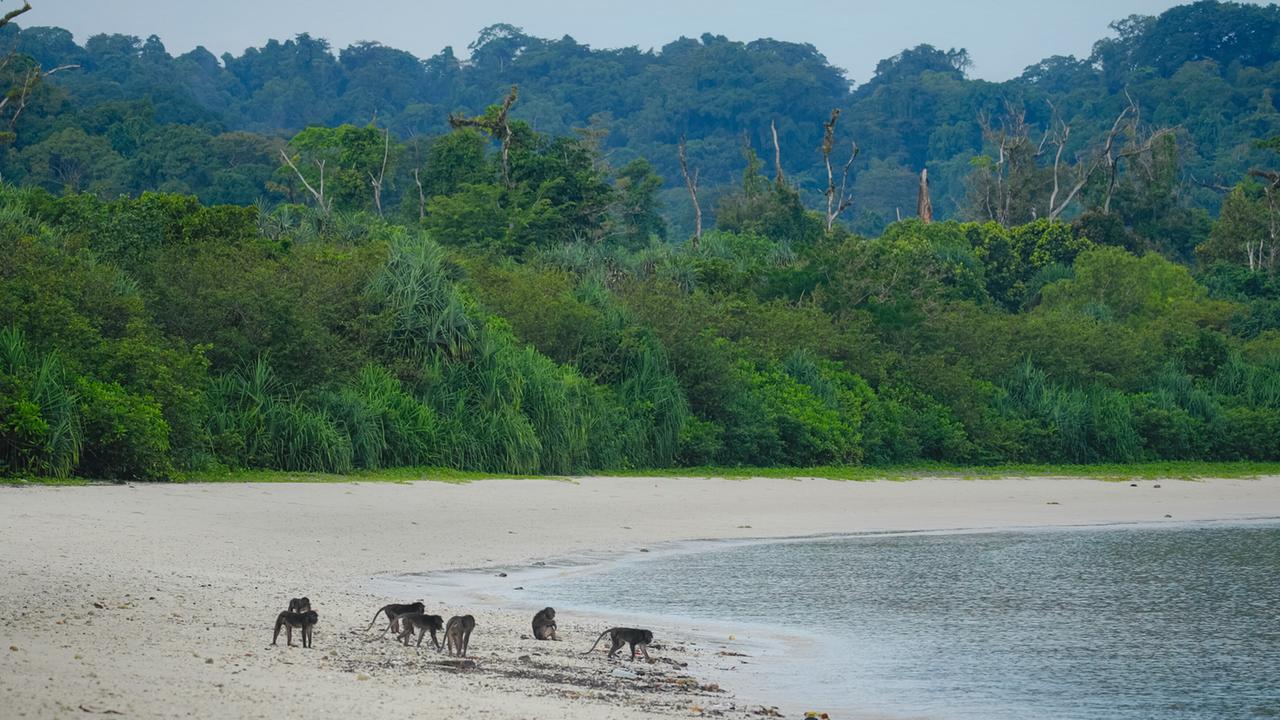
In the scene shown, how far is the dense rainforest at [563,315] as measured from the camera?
19.0m

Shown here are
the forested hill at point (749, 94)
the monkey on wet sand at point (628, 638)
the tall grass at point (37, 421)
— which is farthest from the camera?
the forested hill at point (749, 94)

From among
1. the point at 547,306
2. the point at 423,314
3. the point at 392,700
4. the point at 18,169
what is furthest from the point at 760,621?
the point at 18,169

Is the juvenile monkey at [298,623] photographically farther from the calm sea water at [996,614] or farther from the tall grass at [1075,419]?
the tall grass at [1075,419]

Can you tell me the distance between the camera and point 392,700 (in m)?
7.11

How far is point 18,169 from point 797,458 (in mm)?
46713

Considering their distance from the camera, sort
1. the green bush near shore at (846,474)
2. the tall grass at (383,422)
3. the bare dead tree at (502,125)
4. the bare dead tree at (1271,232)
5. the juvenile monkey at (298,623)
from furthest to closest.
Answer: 1. the bare dead tree at (1271,232)
2. the bare dead tree at (502,125)
3. the tall grass at (383,422)
4. the green bush near shore at (846,474)
5. the juvenile monkey at (298,623)

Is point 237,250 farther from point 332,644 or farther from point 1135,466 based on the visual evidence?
point 1135,466

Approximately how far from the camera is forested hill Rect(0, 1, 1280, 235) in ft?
302

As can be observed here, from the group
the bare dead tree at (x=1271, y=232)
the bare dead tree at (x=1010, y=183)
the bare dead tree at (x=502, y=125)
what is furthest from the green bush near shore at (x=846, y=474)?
the bare dead tree at (x=1010, y=183)

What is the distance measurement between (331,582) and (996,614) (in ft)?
19.0

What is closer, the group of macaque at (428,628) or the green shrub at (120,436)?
the group of macaque at (428,628)

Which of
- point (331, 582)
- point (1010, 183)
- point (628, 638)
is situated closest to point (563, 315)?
point (331, 582)

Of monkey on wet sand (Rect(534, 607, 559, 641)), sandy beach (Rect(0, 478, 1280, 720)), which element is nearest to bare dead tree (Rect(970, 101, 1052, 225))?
sandy beach (Rect(0, 478, 1280, 720))

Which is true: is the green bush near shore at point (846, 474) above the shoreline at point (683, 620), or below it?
above
